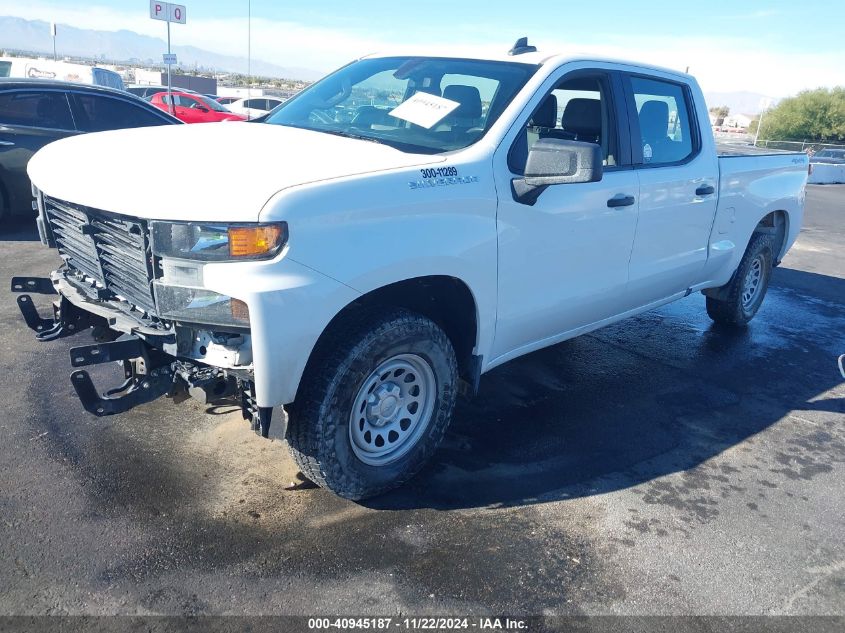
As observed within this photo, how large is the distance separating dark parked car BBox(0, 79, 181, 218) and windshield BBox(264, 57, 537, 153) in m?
4.82

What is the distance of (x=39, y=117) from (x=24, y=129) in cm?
24

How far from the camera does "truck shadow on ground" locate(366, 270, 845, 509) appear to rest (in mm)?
3668

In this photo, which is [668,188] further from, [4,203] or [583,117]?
[4,203]

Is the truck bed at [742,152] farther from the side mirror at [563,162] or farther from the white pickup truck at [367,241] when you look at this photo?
the side mirror at [563,162]

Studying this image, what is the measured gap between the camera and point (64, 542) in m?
2.93

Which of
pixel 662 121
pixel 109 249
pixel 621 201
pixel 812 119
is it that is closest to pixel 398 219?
pixel 109 249

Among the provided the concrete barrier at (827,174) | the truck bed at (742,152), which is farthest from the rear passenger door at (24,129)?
the concrete barrier at (827,174)

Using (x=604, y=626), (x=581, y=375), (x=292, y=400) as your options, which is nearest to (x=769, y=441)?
(x=581, y=375)

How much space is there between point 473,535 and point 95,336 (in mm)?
2177

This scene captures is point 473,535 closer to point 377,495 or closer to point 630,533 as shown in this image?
point 377,495

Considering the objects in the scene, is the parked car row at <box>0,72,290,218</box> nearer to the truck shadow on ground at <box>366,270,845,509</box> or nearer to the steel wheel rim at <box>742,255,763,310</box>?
the truck shadow on ground at <box>366,270,845,509</box>

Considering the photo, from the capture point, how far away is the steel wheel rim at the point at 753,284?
6.27m

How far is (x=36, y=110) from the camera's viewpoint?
7.95 metres

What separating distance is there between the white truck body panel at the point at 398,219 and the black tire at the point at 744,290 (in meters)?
1.30
